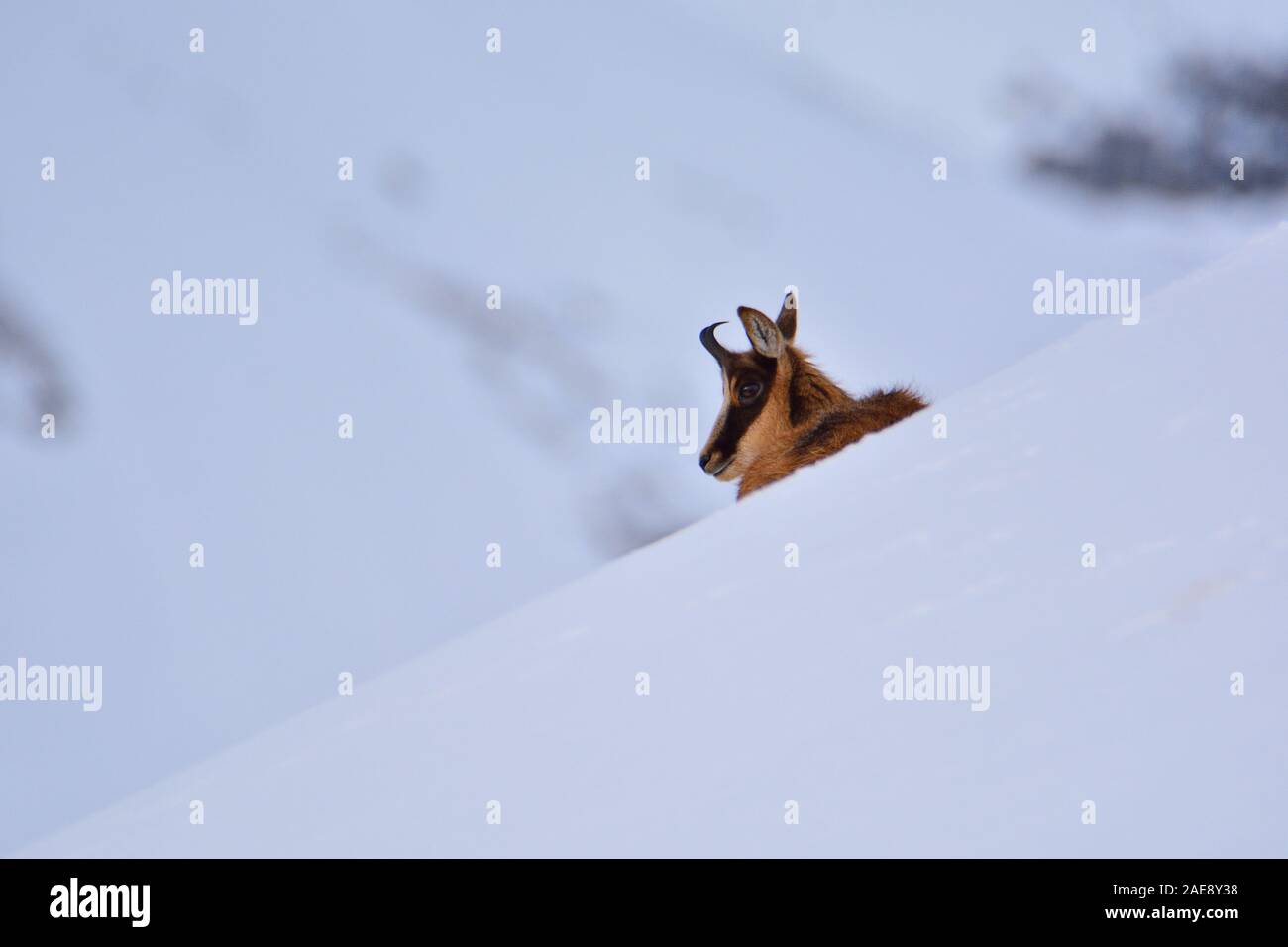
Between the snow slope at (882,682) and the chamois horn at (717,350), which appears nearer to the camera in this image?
the snow slope at (882,682)

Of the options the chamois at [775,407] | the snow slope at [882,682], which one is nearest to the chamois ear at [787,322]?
the chamois at [775,407]

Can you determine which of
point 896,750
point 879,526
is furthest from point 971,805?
point 879,526

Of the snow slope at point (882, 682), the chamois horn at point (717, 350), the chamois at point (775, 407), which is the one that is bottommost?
the snow slope at point (882, 682)

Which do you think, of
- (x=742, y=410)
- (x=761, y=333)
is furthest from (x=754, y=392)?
(x=761, y=333)

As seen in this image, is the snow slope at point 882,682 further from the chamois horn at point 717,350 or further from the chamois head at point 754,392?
the chamois horn at point 717,350

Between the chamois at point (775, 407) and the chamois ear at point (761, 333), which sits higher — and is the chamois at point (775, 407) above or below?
below

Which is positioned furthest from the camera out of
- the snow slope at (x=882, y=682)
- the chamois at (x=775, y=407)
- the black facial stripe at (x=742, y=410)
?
the black facial stripe at (x=742, y=410)
